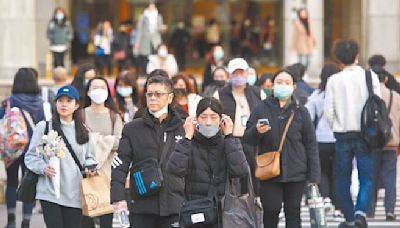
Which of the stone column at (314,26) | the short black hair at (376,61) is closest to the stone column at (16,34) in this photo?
the stone column at (314,26)

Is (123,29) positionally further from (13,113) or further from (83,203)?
(83,203)

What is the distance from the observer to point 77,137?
11492 mm

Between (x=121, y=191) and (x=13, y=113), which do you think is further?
(x=13, y=113)

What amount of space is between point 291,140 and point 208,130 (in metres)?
2.73

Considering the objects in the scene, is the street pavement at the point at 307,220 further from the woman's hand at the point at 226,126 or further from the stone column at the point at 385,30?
the stone column at the point at 385,30

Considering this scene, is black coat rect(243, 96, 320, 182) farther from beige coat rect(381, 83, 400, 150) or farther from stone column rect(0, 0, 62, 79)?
stone column rect(0, 0, 62, 79)

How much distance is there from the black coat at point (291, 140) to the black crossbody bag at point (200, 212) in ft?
8.98

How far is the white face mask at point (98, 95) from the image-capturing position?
1293cm

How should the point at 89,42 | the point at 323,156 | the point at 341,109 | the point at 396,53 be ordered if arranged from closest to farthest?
the point at 341,109 < the point at 323,156 < the point at 396,53 < the point at 89,42

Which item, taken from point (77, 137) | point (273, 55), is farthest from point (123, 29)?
point (77, 137)

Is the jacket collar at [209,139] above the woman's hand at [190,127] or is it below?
below

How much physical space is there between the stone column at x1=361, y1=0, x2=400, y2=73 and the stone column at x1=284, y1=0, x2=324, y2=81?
5.66 ft

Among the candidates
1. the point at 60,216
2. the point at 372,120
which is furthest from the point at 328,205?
the point at 60,216

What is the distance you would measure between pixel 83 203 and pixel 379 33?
24783mm
